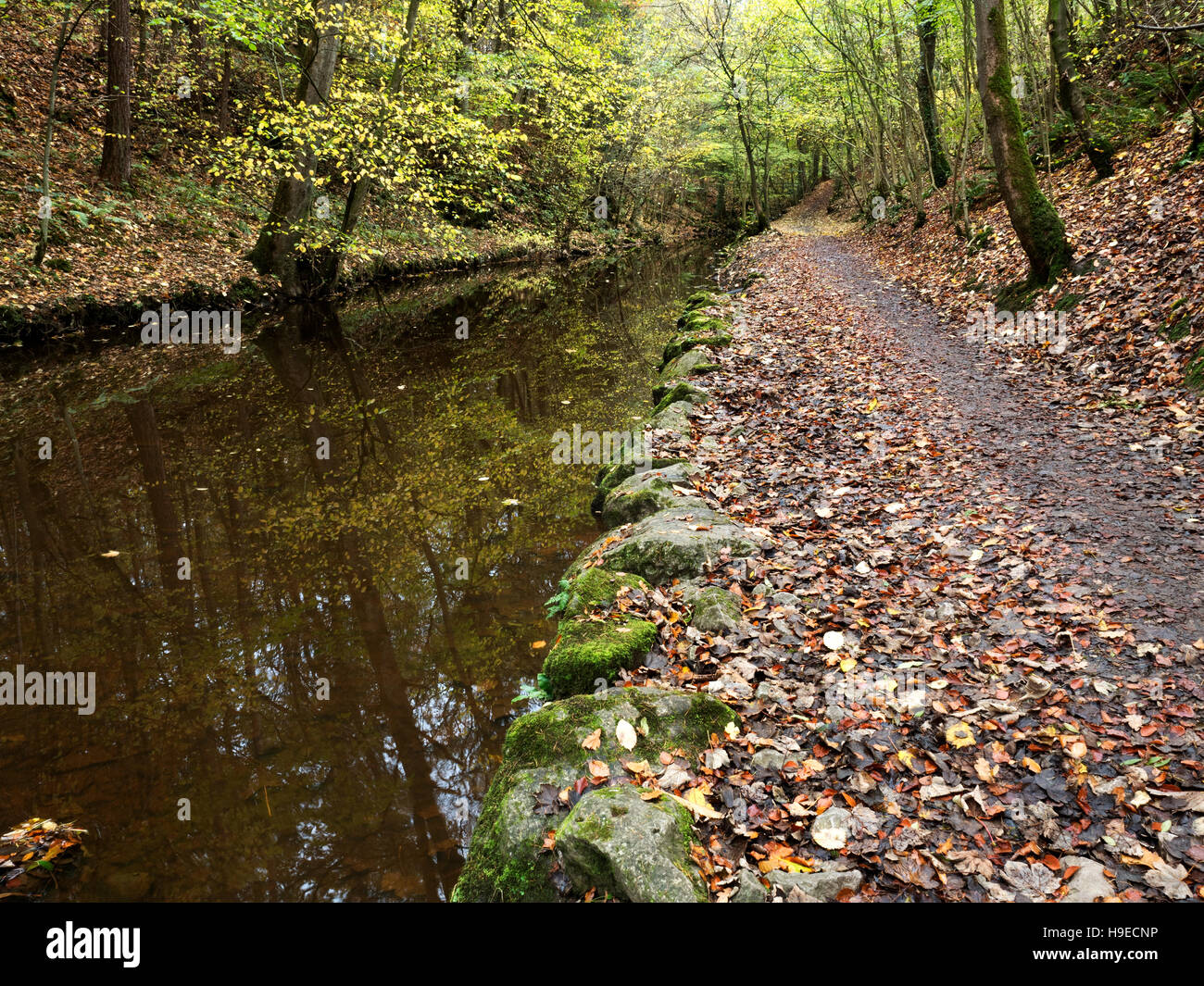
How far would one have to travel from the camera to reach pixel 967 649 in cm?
399

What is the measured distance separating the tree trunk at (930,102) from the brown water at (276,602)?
1619 cm

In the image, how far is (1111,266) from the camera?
889cm

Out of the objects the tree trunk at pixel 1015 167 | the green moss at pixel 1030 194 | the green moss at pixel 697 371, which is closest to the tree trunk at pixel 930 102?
the tree trunk at pixel 1015 167

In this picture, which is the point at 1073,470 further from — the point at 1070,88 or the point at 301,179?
the point at 301,179

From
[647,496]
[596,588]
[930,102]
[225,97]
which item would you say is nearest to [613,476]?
[647,496]

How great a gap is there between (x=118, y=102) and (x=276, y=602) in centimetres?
1636

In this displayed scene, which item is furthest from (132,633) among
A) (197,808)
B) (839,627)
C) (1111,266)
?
(1111,266)

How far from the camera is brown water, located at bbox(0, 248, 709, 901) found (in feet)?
12.4

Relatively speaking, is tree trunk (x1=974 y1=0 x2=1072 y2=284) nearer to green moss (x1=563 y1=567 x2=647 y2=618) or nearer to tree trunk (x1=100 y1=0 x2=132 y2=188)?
green moss (x1=563 y1=567 x2=647 y2=618)

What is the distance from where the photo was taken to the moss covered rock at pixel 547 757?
2828 mm

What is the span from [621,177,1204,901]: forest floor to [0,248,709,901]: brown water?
6.11 ft

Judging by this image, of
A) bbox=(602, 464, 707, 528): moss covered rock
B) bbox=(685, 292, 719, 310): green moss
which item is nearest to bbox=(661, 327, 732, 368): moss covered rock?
bbox=(685, 292, 719, 310): green moss
